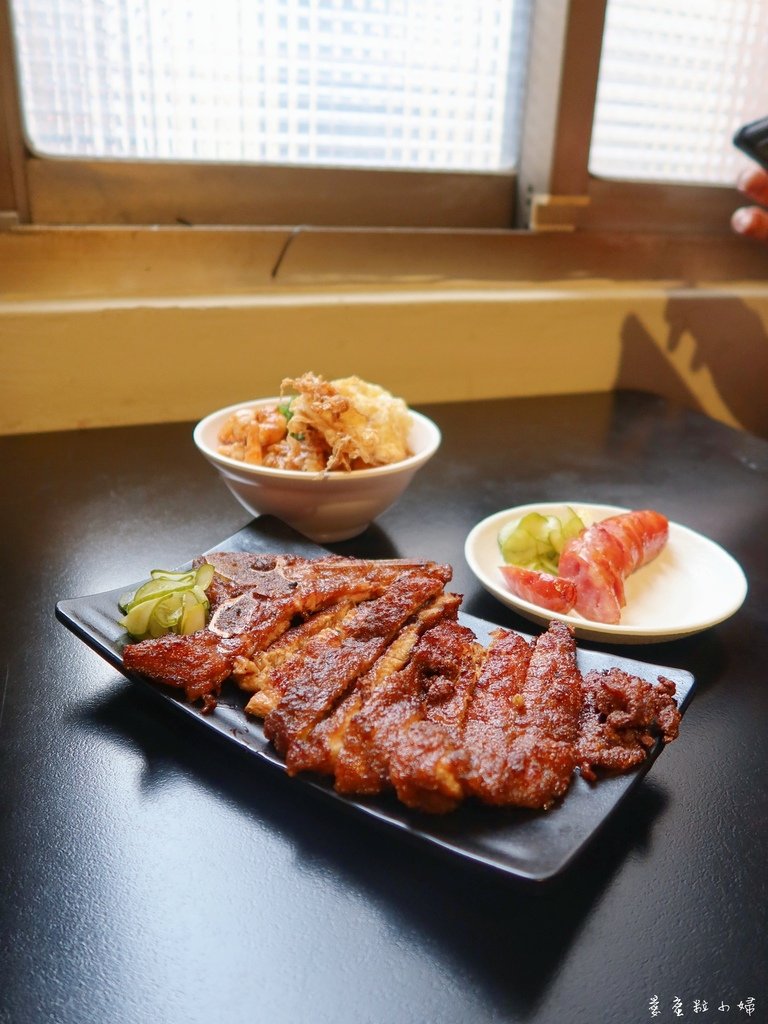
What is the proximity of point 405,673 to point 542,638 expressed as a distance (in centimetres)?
20

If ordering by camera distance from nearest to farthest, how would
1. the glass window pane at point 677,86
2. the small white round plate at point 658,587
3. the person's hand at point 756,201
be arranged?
the small white round plate at point 658,587, the person's hand at point 756,201, the glass window pane at point 677,86

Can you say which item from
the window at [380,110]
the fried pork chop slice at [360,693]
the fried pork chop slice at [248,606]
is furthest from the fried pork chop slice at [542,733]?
the window at [380,110]

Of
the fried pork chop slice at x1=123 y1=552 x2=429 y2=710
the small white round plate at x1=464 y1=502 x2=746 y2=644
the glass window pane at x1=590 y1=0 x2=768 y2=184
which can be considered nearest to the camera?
the fried pork chop slice at x1=123 y1=552 x2=429 y2=710

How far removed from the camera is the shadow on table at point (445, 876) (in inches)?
27.8

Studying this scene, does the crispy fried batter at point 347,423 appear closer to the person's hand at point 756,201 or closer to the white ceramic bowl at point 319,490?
the white ceramic bowl at point 319,490

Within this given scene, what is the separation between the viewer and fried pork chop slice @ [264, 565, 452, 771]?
856mm

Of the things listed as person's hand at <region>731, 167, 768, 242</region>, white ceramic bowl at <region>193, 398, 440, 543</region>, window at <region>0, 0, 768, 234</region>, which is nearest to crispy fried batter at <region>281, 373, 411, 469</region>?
white ceramic bowl at <region>193, 398, 440, 543</region>

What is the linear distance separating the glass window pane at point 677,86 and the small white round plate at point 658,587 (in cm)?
178

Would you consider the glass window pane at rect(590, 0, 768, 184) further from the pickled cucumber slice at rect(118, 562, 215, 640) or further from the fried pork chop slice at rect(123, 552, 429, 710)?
the pickled cucumber slice at rect(118, 562, 215, 640)

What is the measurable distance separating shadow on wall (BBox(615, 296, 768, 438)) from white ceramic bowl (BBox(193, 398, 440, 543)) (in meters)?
1.44

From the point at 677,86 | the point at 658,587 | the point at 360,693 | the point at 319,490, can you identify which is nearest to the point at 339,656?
the point at 360,693

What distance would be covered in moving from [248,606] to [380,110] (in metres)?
1.98

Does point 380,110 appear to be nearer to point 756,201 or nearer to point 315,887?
point 756,201

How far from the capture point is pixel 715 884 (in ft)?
2.63
